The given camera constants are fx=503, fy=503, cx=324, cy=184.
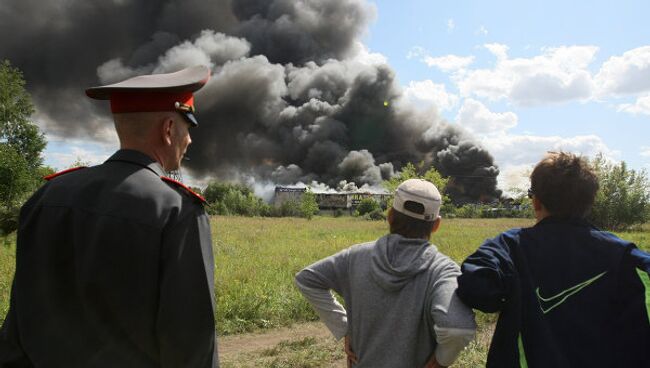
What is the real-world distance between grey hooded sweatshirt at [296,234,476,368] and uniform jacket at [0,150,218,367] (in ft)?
2.32

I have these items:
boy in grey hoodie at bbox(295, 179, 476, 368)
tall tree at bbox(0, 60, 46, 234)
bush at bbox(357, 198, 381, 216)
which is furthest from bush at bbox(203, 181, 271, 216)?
boy in grey hoodie at bbox(295, 179, 476, 368)

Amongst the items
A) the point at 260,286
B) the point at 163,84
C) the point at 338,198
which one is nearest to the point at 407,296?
the point at 163,84

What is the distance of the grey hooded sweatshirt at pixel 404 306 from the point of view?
1.86m

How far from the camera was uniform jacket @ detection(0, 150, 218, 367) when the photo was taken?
146cm

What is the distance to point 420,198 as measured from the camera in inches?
80.2

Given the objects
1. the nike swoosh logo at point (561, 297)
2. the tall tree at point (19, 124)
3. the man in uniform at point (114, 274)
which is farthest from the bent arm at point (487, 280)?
the tall tree at point (19, 124)

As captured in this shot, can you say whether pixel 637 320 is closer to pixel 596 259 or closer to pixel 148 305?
pixel 596 259

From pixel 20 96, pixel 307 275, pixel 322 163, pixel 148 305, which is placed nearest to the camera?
pixel 148 305

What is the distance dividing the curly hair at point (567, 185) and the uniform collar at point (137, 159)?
145 cm

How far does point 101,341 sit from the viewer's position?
4.96 feet

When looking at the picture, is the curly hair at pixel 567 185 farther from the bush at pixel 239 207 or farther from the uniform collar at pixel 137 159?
the bush at pixel 239 207

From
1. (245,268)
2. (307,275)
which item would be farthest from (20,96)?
(307,275)

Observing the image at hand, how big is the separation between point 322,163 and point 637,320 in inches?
2445

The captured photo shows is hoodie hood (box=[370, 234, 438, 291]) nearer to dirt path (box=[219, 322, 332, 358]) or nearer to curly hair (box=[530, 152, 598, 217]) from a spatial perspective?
curly hair (box=[530, 152, 598, 217])
